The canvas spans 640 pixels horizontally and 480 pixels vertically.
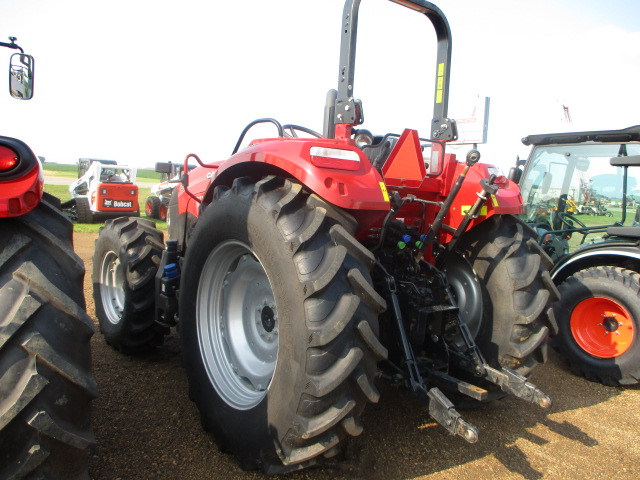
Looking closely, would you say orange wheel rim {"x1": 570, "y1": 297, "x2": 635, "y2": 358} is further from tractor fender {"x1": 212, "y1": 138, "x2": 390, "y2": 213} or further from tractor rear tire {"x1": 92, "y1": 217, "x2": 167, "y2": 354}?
tractor rear tire {"x1": 92, "y1": 217, "x2": 167, "y2": 354}

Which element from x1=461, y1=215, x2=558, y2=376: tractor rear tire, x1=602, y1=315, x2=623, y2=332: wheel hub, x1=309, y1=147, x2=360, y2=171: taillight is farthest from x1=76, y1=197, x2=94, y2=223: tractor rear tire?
x1=602, y1=315, x2=623, y2=332: wheel hub

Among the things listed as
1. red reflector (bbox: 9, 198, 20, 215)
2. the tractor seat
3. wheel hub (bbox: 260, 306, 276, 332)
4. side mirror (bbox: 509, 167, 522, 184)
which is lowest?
wheel hub (bbox: 260, 306, 276, 332)

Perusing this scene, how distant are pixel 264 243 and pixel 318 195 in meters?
0.32

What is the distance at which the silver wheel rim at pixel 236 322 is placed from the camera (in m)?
2.50

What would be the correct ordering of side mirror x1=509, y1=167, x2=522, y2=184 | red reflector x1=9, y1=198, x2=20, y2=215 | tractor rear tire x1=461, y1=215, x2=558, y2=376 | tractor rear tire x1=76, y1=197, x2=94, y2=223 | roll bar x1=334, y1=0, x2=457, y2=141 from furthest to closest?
tractor rear tire x1=76, y1=197, x2=94, y2=223 → side mirror x1=509, y1=167, x2=522, y2=184 → tractor rear tire x1=461, y1=215, x2=558, y2=376 → roll bar x1=334, y1=0, x2=457, y2=141 → red reflector x1=9, y1=198, x2=20, y2=215

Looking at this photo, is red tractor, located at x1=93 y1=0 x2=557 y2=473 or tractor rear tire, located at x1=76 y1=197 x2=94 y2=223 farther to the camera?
tractor rear tire, located at x1=76 y1=197 x2=94 y2=223

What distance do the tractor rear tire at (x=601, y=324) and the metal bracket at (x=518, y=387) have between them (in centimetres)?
206

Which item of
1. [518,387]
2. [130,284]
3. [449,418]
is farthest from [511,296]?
[130,284]

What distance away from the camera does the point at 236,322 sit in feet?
8.80

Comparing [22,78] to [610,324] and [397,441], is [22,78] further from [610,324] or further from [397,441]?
[610,324]

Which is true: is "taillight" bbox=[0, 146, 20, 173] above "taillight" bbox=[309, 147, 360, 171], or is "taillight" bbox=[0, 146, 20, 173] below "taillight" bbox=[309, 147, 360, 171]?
below

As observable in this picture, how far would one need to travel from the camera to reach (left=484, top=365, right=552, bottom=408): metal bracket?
219 centimetres

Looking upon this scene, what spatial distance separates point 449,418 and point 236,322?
4.23 feet

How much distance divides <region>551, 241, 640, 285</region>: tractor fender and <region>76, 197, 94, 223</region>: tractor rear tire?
469 inches
